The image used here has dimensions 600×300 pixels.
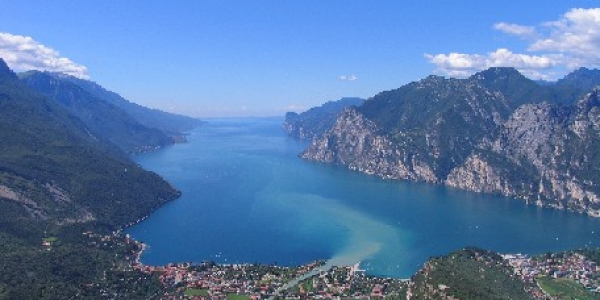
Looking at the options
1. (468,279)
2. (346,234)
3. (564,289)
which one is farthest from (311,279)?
(564,289)

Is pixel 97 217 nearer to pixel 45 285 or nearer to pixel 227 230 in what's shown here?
pixel 227 230

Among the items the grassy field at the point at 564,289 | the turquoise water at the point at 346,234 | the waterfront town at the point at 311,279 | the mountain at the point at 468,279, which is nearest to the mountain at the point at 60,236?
the waterfront town at the point at 311,279

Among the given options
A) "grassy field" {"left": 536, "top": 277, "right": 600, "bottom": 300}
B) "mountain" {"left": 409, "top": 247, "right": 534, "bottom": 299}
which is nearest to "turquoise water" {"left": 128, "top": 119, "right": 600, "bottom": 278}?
"mountain" {"left": 409, "top": 247, "right": 534, "bottom": 299}

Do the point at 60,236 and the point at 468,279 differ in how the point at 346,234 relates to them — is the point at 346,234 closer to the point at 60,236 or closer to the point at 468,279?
the point at 468,279

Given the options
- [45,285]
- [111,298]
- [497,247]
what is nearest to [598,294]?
[497,247]

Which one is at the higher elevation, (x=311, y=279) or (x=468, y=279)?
(x=468, y=279)

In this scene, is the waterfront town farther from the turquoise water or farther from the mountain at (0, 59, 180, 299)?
the turquoise water

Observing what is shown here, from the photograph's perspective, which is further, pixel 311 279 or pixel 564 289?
pixel 311 279
